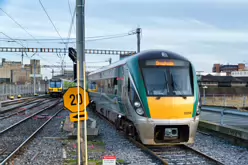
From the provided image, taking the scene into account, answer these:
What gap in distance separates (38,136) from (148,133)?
204 inches

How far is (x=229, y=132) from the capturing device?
1101 centimetres

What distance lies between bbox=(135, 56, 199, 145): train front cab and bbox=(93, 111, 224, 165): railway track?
12.1 inches

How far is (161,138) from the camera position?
9.51 meters

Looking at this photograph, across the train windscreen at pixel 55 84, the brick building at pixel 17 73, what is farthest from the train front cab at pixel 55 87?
the brick building at pixel 17 73

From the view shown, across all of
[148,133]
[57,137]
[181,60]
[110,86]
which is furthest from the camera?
[110,86]

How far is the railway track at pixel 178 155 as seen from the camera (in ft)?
26.9

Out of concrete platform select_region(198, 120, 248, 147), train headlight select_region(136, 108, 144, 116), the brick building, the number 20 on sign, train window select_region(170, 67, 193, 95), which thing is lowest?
concrete platform select_region(198, 120, 248, 147)

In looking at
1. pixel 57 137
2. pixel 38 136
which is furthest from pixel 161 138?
pixel 38 136

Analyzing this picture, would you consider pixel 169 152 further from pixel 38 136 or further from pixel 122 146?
pixel 38 136

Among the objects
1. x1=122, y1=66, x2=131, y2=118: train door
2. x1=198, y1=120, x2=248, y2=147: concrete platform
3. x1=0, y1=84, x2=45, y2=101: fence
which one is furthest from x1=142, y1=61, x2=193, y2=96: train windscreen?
x1=0, y1=84, x2=45, y2=101: fence

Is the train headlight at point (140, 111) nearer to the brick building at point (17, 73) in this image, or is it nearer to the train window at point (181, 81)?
the train window at point (181, 81)

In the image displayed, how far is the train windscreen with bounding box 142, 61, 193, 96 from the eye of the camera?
31.6ft

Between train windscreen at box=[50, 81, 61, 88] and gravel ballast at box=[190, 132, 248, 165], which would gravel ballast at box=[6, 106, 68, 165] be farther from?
train windscreen at box=[50, 81, 61, 88]

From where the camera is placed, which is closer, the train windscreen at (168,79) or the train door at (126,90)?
the train windscreen at (168,79)
